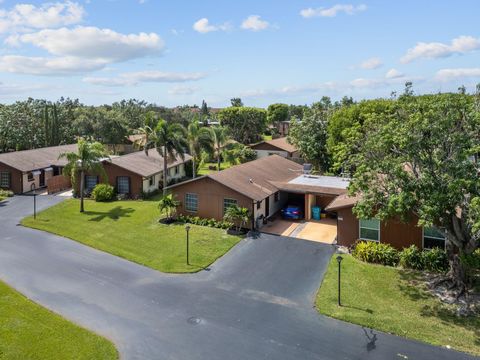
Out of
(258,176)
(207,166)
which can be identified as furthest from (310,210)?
(207,166)

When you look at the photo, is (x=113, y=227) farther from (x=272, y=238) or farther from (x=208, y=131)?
(x=208, y=131)

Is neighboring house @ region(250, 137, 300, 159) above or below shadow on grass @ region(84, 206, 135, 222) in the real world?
above

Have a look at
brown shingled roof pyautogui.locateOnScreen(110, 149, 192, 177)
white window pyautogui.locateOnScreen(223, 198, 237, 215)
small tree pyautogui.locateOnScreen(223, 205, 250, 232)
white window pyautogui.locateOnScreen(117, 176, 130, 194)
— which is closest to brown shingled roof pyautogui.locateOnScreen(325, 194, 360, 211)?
small tree pyautogui.locateOnScreen(223, 205, 250, 232)

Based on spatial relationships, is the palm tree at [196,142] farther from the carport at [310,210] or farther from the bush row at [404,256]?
the bush row at [404,256]

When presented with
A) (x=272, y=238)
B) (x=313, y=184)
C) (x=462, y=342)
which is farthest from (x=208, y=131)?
(x=462, y=342)

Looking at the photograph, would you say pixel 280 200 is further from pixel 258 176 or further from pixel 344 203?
pixel 344 203

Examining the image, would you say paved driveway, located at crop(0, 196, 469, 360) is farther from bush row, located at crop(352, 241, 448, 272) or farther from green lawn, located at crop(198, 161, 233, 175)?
green lawn, located at crop(198, 161, 233, 175)

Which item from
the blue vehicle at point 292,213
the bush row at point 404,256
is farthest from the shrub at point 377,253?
the blue vehicle at point 292,213
